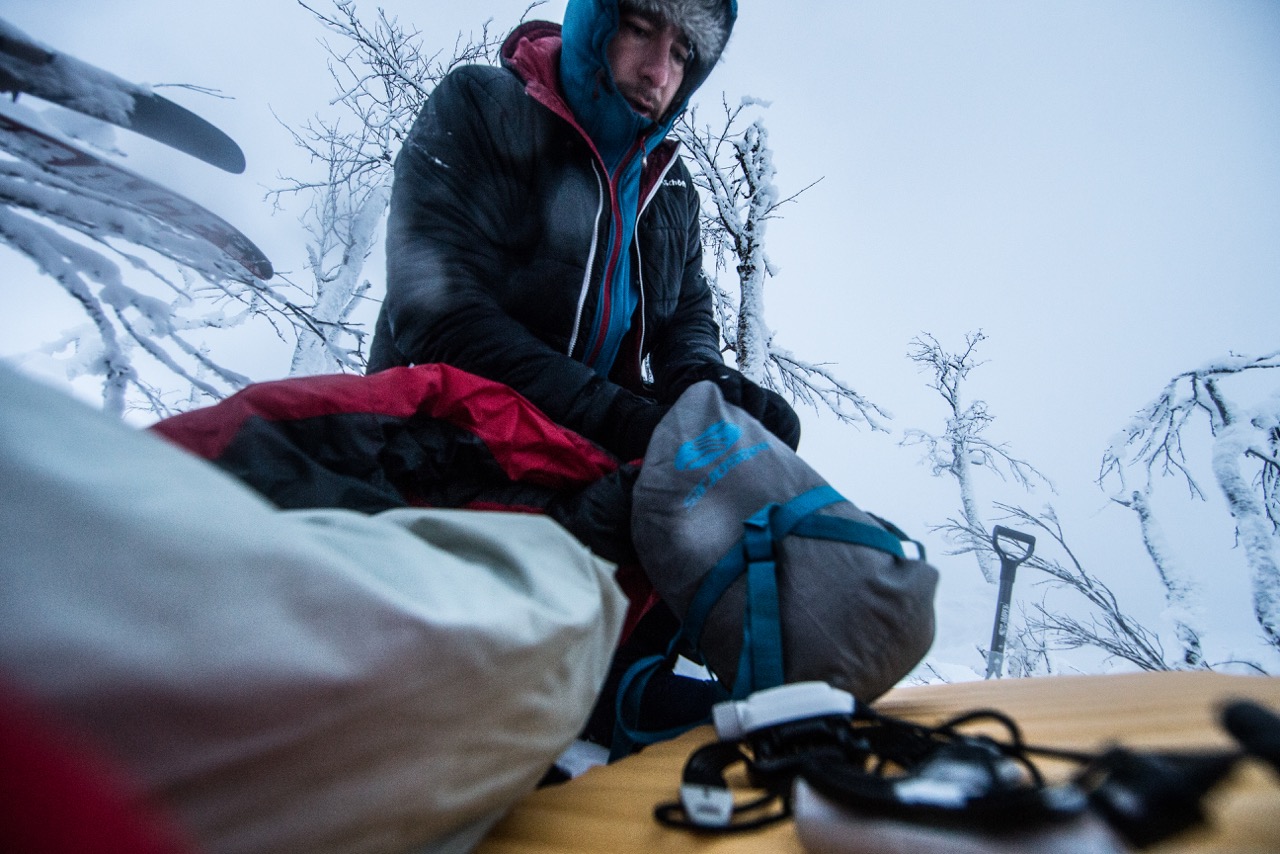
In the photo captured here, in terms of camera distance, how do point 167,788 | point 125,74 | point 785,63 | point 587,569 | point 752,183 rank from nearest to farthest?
point 167,788, point 587,569, point 125,74, point 752,183, point 785,63

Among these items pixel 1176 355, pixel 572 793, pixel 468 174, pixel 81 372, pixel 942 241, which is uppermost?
pixel 942 241

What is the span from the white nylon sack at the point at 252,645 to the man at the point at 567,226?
0.88 meters

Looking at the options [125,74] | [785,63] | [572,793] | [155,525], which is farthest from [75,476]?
[785,63]

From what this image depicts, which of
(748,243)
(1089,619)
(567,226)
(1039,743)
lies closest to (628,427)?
(567,226)

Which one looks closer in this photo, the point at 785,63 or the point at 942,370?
the point at 942,370

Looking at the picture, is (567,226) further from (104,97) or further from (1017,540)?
(1017,540)

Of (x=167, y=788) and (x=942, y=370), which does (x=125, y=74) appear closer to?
(x=167, y=788)

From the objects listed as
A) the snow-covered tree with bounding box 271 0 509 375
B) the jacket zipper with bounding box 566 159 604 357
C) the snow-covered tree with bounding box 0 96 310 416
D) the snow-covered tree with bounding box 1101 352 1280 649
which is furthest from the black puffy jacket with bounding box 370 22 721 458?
the snow-covered tree with bounding box 1101 352 1280 649

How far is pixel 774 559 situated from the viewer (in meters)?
1.00

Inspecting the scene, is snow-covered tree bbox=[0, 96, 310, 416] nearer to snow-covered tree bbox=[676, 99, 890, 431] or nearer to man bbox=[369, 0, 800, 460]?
man bbox=[369, 0, 800, 460]

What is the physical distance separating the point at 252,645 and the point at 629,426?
102 cm

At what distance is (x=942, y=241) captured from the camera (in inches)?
432

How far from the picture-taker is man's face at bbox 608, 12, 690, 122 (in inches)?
68.0

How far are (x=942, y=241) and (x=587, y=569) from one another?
12.4 meters
